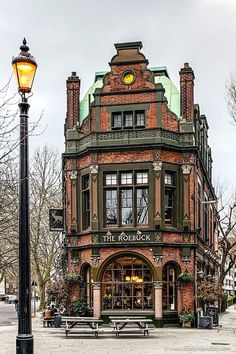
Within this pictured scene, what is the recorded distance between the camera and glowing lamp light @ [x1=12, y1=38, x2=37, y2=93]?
32.5ft

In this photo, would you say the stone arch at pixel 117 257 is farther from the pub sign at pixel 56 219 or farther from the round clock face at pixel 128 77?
the round clock face at pixel 128 77

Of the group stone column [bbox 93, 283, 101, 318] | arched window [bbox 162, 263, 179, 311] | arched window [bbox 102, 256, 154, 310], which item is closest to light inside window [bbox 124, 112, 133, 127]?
arched window [bbox 102, 256, 154, 310]

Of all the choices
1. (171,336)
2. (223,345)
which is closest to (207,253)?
(171,336)

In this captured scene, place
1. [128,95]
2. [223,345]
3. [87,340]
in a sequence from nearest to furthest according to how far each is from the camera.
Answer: [223,345] → [87,340] → [128,95]

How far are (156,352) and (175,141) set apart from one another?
15092 mm

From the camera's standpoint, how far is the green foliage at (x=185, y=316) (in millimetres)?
31578

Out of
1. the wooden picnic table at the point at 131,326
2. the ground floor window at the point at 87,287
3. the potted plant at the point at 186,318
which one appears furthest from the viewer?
the ground floor window at the point at 87,287

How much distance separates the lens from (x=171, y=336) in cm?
2672

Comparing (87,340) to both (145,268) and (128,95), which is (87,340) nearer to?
(145,268)

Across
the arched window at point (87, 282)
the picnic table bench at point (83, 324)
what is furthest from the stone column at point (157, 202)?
the picnic table bench at point (83, 324)

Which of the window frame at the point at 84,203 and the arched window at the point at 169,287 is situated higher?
the window frame at the point at 84,203

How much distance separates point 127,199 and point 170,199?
229 cm

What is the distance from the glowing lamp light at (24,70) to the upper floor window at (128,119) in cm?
2373

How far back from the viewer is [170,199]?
33.4 meters
